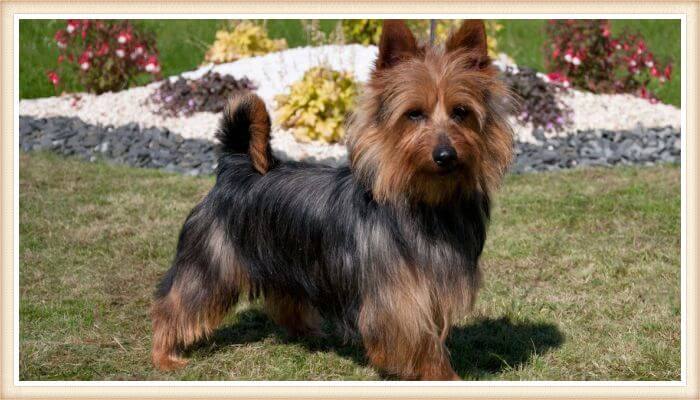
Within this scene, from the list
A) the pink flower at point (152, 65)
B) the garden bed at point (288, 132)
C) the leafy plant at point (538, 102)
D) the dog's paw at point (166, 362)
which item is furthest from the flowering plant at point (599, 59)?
the dog's paw at point (166, 362)

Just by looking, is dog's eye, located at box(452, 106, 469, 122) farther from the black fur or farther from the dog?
the black fur

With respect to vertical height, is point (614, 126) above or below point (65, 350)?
above

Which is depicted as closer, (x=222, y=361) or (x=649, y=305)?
(x=222, y=361)

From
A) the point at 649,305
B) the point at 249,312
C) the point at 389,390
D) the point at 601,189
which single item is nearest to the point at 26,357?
the point at 249,312

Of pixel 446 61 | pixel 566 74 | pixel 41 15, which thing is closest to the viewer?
pixel 446 61

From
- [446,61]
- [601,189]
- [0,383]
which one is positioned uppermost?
[446,61]

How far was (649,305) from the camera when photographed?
255 inches

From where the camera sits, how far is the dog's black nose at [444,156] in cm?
425

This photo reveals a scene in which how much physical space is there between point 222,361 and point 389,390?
1364 mm

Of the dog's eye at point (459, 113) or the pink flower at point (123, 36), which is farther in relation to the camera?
the pink flower at point (123, 36)

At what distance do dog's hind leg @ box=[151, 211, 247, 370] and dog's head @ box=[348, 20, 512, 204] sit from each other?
121cm

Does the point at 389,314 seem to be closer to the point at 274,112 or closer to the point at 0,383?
the point at 0,383

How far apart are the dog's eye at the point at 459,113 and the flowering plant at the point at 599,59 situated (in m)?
9.57

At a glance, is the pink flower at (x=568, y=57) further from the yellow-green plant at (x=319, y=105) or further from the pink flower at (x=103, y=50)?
the pink flower at (x=103, y=50)
